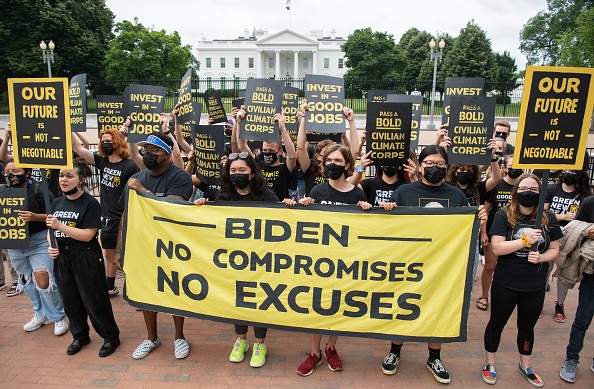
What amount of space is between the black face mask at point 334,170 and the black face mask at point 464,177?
6.46ft

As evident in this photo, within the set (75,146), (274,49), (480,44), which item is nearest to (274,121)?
(75,146)

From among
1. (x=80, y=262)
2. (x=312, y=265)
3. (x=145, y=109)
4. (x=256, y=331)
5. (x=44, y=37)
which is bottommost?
(x=256, y=331)

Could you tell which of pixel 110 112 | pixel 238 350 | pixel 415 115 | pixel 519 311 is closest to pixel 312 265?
pixel 238 350

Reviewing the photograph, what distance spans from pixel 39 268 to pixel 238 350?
2.52 m

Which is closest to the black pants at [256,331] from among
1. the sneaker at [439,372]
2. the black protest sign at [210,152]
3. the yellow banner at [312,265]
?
the yellow banner at [312,265]

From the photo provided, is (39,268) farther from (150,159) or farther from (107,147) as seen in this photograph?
(150,159)

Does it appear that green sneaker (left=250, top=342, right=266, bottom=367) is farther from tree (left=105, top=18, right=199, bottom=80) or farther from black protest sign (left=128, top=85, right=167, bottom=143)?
tree (left=105, top=18, right=199, bottom=80)

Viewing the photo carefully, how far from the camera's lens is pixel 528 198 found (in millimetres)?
3908

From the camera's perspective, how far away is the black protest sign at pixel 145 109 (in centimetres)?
605

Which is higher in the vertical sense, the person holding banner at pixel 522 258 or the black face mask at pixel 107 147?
the black face mask at pixel 107 147

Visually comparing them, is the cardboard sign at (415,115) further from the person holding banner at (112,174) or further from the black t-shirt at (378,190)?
the person holding banner at (112,174)

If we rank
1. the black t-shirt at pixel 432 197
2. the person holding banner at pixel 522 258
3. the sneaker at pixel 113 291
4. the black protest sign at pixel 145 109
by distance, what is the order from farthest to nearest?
the black protest sign at pixel 145 109
the sneaker at pixel 113 291
the black t-shirt at pixel 432 197
the person holding banner at pixel 522 258

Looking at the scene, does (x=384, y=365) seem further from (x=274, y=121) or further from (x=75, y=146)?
(x=75, y=146)

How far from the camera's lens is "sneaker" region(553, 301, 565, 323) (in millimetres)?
5297
